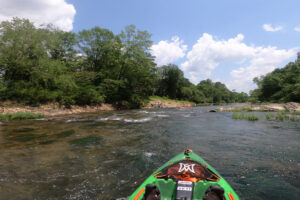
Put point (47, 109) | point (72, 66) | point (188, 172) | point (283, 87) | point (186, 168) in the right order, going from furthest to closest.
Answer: point (283, 87) → point (72, 66) → point (47, 109) → point (186, 168) → point (188, 172)

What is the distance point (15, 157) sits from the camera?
19.1ft

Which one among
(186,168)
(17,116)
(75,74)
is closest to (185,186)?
(186,168)

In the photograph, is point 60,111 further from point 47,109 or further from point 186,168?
point 186,168

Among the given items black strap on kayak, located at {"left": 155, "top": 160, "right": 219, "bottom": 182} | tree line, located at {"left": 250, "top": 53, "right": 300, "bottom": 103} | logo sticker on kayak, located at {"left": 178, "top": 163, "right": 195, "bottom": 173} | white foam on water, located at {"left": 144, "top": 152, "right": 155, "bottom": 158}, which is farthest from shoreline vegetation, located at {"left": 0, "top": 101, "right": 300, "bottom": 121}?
tree line, located at {"left": 250, "top": 53, "right": 300, "bottom": 103}

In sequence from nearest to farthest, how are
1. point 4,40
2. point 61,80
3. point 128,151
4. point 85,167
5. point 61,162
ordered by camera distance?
point 85,167, point 61,162, point 128,151, point 4,40, point 61,80

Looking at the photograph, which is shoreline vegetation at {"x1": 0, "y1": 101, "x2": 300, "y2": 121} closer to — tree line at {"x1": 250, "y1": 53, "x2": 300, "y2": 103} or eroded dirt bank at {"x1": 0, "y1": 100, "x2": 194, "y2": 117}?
eroded dirt bank at {"x1": 0, "y1": 100, "x2": 194, "y2": 117}

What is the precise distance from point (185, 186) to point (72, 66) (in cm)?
3213

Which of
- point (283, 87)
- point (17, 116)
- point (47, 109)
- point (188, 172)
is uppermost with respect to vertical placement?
point (283, 87)

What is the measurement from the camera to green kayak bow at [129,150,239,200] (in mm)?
2586

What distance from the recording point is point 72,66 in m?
30.3

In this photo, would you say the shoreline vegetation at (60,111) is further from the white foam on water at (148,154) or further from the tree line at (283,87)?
the tree line at (283,87)

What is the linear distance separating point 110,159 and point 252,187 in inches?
165

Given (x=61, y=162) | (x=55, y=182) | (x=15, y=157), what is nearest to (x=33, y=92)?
(x=15, y=157)

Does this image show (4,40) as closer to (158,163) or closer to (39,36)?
(39,36)
